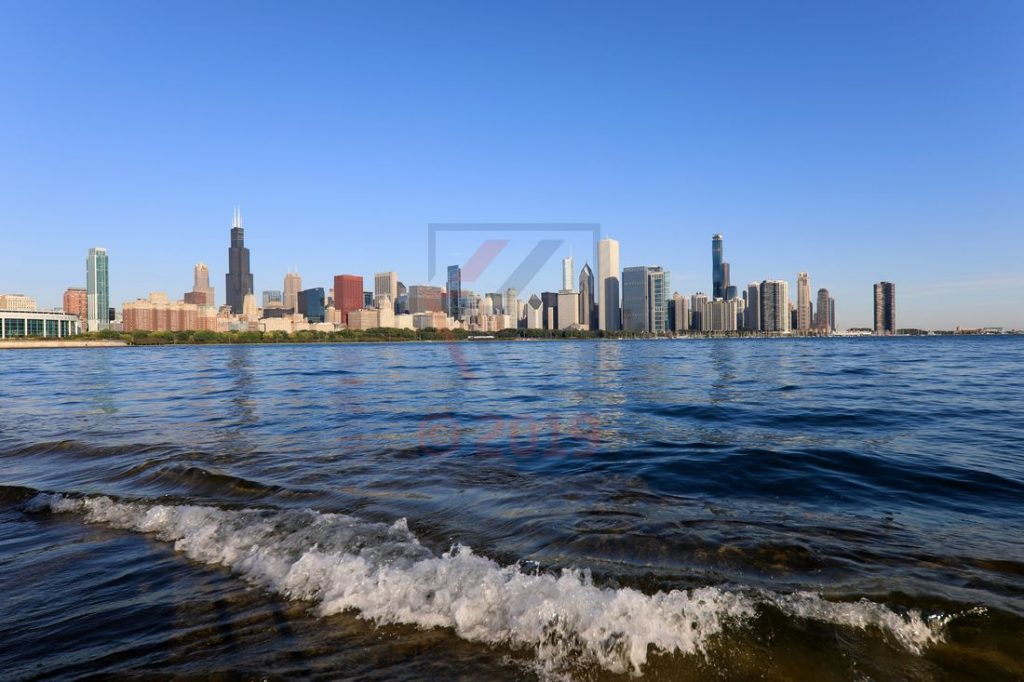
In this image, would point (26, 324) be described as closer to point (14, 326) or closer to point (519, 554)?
point (14, 326)

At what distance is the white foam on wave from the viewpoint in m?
4.66

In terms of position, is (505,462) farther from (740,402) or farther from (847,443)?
(740,402)

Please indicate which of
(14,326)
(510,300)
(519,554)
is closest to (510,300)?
(510,300)

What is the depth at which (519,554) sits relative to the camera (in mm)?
6473

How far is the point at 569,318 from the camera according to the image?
190 meters

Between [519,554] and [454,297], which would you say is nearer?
[519,554]

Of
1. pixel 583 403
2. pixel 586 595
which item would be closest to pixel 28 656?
pixel 586 595

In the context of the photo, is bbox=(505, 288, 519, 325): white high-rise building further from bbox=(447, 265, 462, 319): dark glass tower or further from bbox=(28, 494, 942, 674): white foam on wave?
bbox=(28, 494, 942, 674): white foam on wave

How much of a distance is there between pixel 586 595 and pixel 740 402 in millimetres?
18589

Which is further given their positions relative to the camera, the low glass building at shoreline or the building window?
the building window

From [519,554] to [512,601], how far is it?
132 cm

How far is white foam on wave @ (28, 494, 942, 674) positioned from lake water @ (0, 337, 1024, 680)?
0.03 meters

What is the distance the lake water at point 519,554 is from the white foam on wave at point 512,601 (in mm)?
25

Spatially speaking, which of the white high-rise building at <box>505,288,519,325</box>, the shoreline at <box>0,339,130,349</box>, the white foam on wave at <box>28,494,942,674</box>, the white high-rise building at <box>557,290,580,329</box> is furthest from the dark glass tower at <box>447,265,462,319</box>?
the shoreline at <box>0,339,130,349</box>
